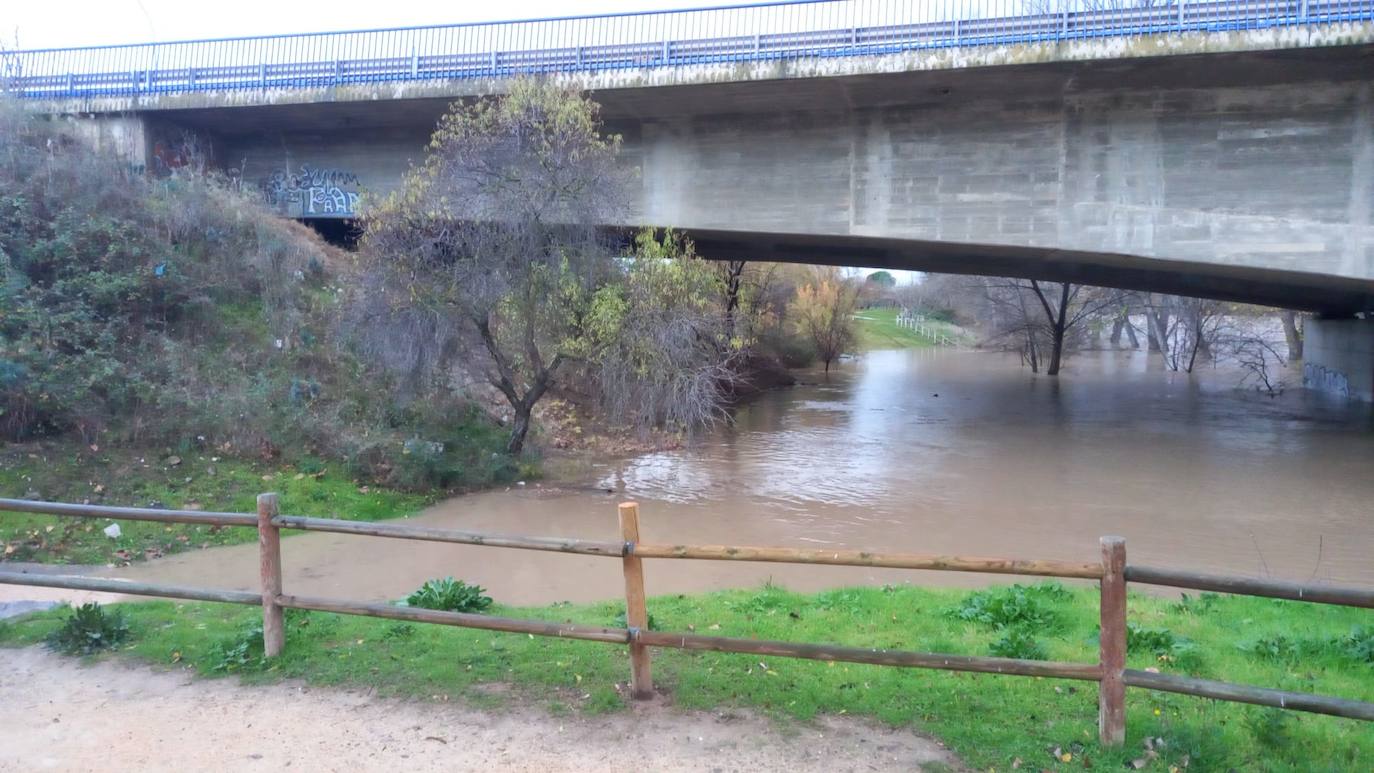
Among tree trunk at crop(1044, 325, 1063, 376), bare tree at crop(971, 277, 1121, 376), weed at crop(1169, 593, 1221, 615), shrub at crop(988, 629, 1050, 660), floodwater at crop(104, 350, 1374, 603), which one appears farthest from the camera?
bare tree at crop(971, 277, 1121, 376)

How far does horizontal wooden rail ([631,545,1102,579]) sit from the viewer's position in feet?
14.8

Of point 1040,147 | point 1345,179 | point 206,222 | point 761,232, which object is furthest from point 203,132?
point 1345,179

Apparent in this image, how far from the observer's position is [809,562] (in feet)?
15.7

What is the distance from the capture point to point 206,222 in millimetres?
18125

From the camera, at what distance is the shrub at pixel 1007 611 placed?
6.98 meters

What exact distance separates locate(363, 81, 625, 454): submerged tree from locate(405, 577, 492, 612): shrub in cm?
866

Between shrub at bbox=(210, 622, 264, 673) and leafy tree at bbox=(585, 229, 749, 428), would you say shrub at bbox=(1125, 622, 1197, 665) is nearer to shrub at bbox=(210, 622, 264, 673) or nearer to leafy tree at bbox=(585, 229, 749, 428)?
shrub at bbox=(210, 622, 264, 673)

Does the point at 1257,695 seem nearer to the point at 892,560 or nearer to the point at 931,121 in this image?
the point at 892,560

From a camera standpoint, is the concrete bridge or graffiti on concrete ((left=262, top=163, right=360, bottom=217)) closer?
the concrete bridge

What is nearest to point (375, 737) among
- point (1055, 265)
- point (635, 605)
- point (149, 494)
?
point (635, 605)

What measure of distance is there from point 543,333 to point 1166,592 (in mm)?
10406

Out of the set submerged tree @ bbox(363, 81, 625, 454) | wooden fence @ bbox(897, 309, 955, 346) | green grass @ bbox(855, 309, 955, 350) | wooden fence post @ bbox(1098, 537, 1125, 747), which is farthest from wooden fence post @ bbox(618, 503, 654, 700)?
wooden fence @ bbox(897, 309, 955, 346)

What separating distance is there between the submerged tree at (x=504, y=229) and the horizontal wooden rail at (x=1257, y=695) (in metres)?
11.8

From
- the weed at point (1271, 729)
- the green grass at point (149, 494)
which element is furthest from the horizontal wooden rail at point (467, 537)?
the green grass at point (149, 494)
